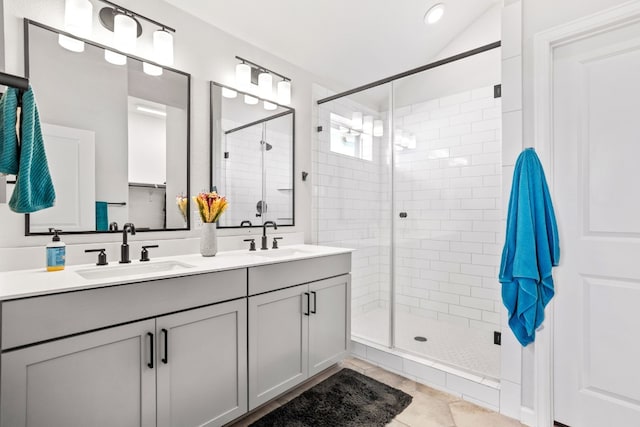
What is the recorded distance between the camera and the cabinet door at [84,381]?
42.0 inches

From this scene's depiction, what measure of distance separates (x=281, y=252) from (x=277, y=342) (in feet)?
2.30

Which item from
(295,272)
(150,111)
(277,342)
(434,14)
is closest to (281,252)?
(295,272)

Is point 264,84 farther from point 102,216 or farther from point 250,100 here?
point 102,216

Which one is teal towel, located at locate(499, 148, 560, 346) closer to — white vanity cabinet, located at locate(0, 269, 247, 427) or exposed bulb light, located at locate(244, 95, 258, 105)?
white vanity cabinet, located at locate(0, 269, 247, 427)

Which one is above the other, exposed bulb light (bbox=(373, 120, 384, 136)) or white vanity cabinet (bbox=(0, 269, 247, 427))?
exposed bulb light (bbox=(373, 120, 384, 136))

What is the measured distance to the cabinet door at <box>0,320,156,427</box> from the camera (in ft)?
3.50

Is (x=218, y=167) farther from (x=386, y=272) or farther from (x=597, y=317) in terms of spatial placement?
(x=597, y=317)

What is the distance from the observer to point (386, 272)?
10.00 feet

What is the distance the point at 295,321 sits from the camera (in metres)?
2.00

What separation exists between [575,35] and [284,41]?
192 centimetres

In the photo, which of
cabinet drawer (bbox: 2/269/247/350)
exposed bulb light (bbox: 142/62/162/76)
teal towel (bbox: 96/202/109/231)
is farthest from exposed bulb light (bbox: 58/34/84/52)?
cabinet drawer (bbox: 2/269/247/350)

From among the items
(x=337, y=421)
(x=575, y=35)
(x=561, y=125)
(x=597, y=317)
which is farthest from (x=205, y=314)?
(x=575, y=35)

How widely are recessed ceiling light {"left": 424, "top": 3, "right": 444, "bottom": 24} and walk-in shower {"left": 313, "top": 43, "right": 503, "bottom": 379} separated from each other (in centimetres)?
44

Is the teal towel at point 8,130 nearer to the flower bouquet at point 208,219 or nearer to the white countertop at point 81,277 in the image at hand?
the white countertop at point 81,277
